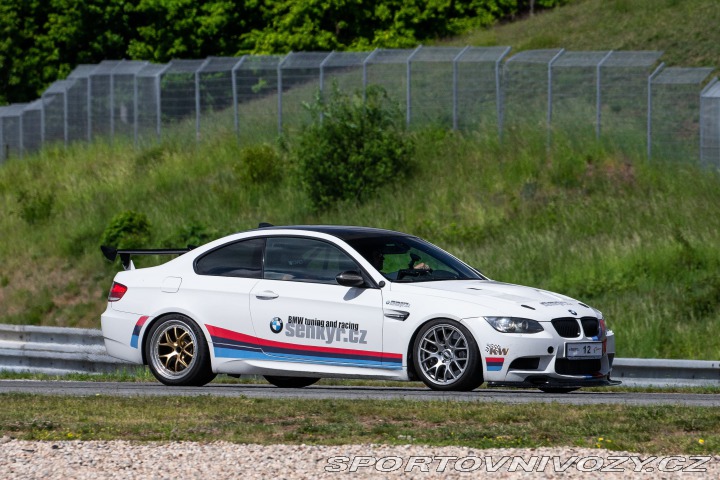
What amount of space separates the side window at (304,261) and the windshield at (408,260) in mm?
201

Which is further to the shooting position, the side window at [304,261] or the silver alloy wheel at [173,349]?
the silver alloy wheel at [173,349]

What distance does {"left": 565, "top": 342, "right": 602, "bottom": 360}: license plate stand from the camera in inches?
479

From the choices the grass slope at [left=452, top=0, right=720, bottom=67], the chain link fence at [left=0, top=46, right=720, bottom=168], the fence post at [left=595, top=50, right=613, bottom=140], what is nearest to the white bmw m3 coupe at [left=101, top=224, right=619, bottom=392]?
the chain link fence at [left=0, top=46, right=720, bottom=168]

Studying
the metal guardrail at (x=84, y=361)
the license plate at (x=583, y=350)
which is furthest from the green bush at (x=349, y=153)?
the license plate at (x=583, y=350)

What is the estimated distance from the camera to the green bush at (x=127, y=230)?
32.7 meters

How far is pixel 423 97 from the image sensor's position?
34.3m

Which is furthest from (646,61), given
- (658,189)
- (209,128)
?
(209,128)

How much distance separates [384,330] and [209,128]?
2596 centimetres

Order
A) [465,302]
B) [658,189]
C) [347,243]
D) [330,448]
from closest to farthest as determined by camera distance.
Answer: [330,448]
[465,302]
[347,243]
[658,189]

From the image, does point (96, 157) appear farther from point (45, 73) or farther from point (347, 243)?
point (347, 243)

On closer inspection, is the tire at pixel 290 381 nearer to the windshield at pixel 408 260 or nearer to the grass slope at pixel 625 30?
the windshield at pixel 408 260

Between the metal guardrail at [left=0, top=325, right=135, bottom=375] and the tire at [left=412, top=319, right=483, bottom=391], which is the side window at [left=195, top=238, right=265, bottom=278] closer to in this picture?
the tire at [left=412, top=319, right=483, bottom=391]

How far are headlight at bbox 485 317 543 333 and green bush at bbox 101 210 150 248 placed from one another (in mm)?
21499

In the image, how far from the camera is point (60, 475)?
818 cm
